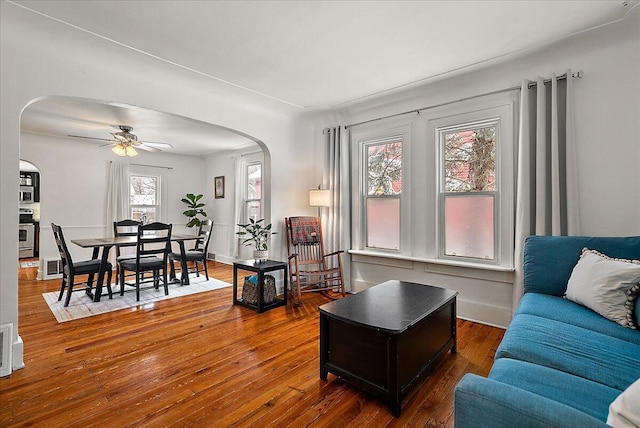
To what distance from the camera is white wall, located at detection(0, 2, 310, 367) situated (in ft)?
7.53

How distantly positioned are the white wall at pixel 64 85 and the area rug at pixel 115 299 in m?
1.27

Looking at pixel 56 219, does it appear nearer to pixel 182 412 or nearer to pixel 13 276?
pixel 13 276

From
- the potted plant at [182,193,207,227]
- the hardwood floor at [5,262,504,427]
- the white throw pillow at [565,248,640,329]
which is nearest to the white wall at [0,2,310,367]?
the hardwood floor at [5,262,504,427]

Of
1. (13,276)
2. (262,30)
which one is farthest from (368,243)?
(13,276)

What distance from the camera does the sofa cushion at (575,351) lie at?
136cm

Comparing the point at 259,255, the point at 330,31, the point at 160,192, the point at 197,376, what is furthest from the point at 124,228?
Answer: the point at 330,31

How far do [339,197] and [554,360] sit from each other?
3153 millimetres

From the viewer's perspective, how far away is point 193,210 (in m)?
7.19

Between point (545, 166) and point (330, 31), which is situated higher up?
point (330, 31)

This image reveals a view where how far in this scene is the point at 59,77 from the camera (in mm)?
2584

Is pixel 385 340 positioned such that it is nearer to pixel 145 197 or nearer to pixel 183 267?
pixel 183 267

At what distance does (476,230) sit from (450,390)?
1.86 meters

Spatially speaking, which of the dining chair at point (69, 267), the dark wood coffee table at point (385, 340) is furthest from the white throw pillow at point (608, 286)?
the dining chair at point (69, 267)

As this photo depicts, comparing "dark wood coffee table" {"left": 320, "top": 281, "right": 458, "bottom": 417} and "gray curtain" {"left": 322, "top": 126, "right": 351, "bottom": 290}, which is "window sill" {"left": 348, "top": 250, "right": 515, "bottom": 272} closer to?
"gray curtain" {"left": 322, "top": 126, "right": 351, "bottom": 290}
